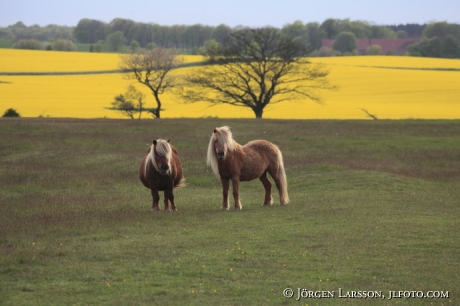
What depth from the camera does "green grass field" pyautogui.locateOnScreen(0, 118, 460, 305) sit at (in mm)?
8305

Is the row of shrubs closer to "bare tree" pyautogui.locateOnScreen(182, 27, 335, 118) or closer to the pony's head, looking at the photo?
"bare tree" pyautogui.locateOnScreen(182, 27, 335, 118)

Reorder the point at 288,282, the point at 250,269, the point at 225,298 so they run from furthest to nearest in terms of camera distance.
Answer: the point at 250,269
the point at 288,282
the point at 225,298

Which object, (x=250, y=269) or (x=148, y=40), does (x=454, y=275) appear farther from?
(x=148, y=40)

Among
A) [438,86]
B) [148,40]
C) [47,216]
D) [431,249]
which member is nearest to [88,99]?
[438,86]

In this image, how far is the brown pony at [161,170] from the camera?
14414 mm

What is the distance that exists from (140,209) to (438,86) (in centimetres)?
5539

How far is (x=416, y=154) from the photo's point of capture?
28.5 m

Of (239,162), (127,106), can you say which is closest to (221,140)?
(239,162)

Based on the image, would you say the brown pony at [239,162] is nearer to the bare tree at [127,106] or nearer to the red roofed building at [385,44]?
the bare tree at [127,106]

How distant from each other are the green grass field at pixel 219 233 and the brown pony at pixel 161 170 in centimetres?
52

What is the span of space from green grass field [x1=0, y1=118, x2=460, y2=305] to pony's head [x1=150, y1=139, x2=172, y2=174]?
97 centimetres

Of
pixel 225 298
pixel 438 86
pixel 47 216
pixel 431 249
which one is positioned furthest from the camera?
pixel 438 86

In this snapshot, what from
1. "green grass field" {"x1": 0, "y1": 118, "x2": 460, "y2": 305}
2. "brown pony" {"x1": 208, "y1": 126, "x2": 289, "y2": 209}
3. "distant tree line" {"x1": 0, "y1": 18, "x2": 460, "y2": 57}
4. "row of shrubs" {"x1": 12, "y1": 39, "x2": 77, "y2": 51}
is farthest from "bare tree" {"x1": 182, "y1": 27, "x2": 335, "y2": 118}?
"distant tree line" {"x1": 0, "y1": 18, "x2": 460, "y2": 57}

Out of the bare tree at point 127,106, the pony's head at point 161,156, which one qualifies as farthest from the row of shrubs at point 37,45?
the pony's head at point 161,156
